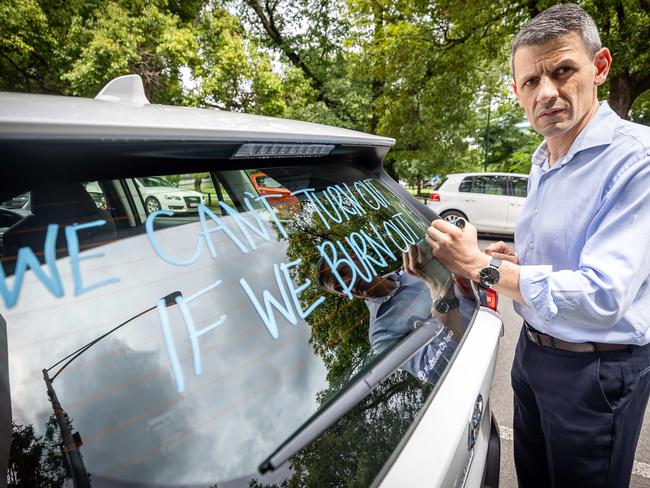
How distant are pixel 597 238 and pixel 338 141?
81cm

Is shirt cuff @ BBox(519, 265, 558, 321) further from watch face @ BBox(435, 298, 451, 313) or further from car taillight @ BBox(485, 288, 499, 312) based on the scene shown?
car taillight @ BBox(485, 288, 499, 312)

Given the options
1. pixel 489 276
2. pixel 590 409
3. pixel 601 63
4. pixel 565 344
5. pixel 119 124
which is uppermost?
pixel 119 124

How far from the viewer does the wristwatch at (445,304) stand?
1.24m

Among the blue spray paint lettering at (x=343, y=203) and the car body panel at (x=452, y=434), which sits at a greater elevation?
the blue spray paint lettering at (x=343, y=203)

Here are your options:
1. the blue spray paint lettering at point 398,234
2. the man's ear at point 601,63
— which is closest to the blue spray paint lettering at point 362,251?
the blue spray paint lettering at point 398,234

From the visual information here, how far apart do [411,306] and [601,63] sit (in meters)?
1.03

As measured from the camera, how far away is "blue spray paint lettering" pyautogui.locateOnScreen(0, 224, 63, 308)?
631 millimetres

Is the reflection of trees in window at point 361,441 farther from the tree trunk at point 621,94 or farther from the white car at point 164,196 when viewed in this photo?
the tree trunk at point 621,94

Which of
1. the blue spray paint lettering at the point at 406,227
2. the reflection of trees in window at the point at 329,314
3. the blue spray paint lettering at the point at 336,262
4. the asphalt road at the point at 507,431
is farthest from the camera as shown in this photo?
the asphalt road at the point at 507,431

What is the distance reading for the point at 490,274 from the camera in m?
1.09

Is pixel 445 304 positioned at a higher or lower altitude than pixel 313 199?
lower

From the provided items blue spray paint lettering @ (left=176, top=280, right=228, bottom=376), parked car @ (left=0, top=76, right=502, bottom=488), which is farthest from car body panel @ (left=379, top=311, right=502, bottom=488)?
blue spray paint lettering @ (left=176, top=280, right=228, bottom=376)

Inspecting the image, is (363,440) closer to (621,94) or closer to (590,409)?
(590,409)

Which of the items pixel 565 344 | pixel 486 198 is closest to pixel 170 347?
pixel 565 344
